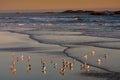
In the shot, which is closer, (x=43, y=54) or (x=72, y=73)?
(x=72, y=73)

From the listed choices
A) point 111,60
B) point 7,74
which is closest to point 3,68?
point 7,74

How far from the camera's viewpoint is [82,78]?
1150cm

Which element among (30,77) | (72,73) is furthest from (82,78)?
(30,77)

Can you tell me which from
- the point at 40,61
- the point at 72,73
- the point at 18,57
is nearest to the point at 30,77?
the point at 72,73

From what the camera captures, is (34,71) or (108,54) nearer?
(34,71)

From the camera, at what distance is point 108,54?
16484 mm

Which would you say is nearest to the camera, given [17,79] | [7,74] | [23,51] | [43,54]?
[17,79]

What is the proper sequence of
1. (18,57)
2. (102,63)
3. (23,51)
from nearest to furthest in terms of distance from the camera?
(102,63) → (18,57) → (23,51)

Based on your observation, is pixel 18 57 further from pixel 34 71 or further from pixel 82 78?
pixel 82 78

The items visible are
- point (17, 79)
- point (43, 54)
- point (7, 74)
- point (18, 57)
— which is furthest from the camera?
point (43, 54)

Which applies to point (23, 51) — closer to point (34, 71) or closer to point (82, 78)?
point (34, 71)

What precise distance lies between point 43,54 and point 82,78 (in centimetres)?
547

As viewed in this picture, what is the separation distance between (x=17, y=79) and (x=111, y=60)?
15.7 feet

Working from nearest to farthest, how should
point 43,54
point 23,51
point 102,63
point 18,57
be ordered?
point 102,63 → point 18,57 → point 43,54 → point 23,51
